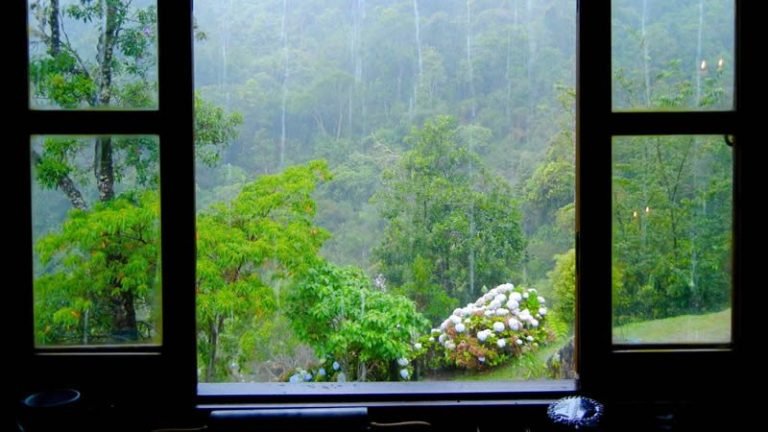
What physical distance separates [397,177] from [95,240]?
12.5ft

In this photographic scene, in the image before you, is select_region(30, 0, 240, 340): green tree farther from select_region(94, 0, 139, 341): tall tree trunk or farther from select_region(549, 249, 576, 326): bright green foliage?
select_region(549, 249, 576, 326): bright green foliage

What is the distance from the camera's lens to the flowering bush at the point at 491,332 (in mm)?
5367

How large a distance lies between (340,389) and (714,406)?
1.23 m

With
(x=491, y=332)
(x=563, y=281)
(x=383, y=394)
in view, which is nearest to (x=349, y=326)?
(x=491, y=332)

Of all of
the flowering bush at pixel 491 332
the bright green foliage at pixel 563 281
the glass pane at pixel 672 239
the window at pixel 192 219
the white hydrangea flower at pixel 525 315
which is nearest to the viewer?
the window at pixel 192 219

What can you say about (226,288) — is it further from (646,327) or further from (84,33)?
(646,327)

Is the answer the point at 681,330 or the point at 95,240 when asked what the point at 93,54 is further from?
the point at 681,330

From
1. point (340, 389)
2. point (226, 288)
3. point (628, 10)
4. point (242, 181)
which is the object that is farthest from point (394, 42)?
point (340, 389)

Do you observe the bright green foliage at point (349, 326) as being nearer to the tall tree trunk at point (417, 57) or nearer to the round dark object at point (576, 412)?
→ the tall tree trunk at point (417, 57)

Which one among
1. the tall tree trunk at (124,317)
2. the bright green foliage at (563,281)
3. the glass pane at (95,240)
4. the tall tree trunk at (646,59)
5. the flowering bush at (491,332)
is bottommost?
the flowering bush at (491,332)

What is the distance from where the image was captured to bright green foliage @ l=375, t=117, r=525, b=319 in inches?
234

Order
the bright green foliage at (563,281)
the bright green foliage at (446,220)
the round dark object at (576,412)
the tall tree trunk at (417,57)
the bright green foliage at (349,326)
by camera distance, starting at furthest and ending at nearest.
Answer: the tall tree trunk at (417,57), the bright green foliage at (446,220), the bright green foliage at (563,281), the bright green foliage at (349,326), the round dark object at (576,412)

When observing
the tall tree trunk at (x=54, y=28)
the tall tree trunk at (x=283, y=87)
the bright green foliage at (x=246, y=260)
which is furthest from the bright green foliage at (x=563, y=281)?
the tall tree trunk at (x=54, y=28)

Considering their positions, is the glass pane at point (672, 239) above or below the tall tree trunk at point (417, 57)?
below
